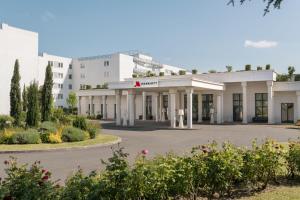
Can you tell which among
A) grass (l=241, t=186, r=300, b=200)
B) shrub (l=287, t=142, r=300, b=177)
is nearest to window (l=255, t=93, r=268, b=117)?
shrub (l=287, t=142, r=300, b=177)

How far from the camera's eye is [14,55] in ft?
179

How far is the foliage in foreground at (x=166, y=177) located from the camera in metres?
4.59

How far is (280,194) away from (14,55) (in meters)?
55.7

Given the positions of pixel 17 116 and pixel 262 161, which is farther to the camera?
pixel 17 116

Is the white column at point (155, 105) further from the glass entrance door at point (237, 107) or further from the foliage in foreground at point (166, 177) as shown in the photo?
the foliage in foreground at point (166, 177)

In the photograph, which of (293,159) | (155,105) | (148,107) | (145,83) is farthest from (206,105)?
(293,159)

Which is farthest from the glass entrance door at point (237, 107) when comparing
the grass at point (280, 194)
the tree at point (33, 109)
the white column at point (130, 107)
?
the grass at point (280, 194)

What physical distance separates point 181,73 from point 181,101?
161 inches

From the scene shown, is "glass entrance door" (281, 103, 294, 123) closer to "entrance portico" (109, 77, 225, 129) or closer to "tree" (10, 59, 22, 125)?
"entrance portico" (109, 77, 225, 129)

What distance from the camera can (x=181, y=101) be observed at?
139 ft

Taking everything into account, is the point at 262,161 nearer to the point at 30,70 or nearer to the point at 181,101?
the point at 181,101

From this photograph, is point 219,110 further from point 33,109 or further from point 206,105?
point 33,109

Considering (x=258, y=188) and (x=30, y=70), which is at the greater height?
(x=30, y=70)

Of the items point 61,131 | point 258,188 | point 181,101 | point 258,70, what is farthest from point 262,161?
point 181,101
